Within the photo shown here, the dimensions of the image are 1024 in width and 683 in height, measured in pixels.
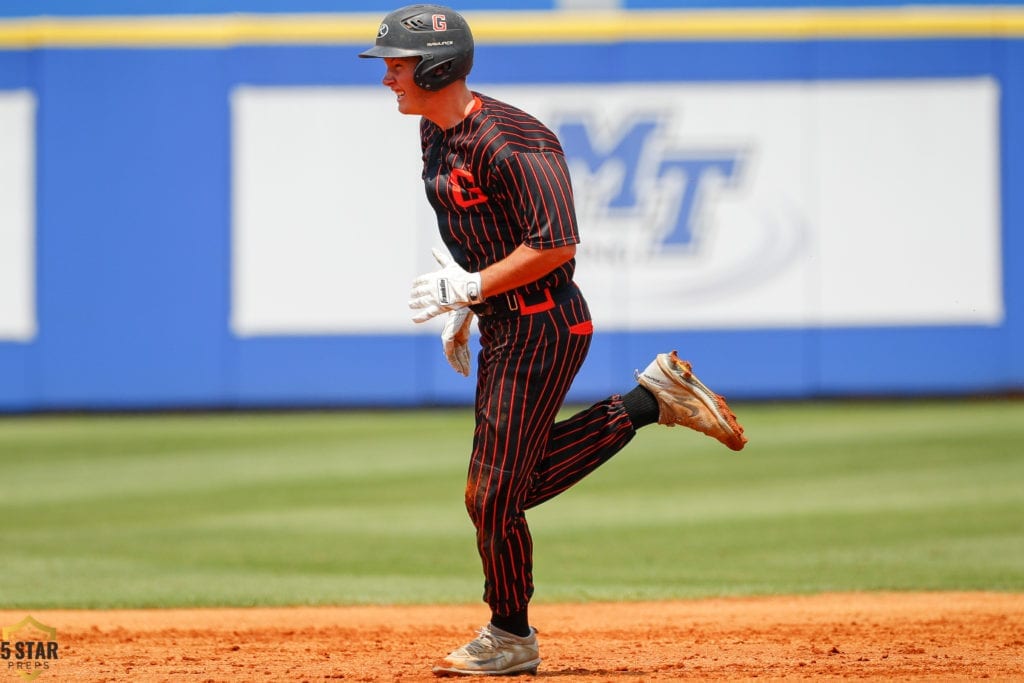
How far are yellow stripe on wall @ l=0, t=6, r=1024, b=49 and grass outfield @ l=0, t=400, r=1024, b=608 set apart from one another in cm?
365

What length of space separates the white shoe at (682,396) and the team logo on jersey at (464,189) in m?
0.76

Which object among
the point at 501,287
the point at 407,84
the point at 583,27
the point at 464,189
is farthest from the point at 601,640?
the point at 583,27

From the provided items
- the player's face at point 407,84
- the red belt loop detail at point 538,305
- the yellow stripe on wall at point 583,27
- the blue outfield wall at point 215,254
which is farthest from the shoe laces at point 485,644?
the yellow stripe on wall at point 583,27

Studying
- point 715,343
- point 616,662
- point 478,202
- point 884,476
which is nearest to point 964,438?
point 884,476

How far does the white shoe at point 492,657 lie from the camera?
14.1 feet

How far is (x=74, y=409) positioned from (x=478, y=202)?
34.7 feet

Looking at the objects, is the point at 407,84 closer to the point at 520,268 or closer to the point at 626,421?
the point at 520,268

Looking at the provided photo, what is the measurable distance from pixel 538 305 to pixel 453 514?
4.80 meters

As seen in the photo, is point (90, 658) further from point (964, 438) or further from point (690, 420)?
point (964, 438)

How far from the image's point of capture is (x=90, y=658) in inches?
187

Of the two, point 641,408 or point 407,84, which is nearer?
point 407,84

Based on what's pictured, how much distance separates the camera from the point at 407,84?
415cm

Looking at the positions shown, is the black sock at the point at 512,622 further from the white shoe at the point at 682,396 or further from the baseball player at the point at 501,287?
the white shoe at the point at 682,396

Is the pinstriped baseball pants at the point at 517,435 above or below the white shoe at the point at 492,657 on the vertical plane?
above
